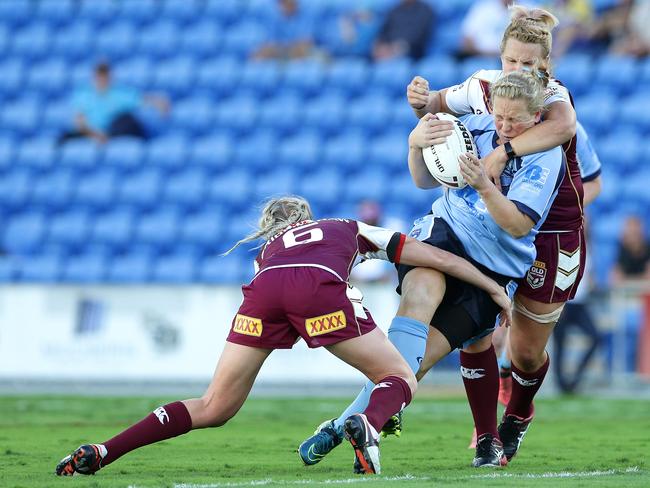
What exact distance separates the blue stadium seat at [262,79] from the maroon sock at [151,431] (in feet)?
37.1

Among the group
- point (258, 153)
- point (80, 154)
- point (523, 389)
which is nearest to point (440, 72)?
point (258, 153)

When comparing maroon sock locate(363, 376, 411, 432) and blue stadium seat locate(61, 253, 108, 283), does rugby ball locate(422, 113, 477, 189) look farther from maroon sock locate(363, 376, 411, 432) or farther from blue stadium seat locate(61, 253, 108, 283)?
blue stadium seat locate(61, 253, 108, 283)

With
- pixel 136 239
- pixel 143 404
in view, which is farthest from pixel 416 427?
pixel 136 239

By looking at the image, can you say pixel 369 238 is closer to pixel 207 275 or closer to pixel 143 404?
pixel 143 404

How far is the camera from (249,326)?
5.46m

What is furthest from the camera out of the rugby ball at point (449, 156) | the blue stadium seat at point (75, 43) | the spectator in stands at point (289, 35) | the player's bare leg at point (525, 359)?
the blue stadium seat at point (75, 43)

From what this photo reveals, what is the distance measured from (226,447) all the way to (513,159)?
244 centimetres

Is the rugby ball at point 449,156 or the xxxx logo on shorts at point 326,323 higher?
the rugby ball at point 449,156

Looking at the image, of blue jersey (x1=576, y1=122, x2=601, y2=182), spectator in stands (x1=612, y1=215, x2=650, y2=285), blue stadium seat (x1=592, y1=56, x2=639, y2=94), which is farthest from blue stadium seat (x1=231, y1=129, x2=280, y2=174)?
blue jersey (x1=576, y1=122, x2=601, y2=182)

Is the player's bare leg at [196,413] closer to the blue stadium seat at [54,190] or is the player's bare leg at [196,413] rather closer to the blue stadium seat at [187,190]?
the blue stadium seat at [187,190]

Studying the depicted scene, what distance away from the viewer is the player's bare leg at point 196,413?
5.38 metres

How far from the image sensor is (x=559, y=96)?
596cm

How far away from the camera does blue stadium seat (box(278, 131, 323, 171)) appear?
1552cm

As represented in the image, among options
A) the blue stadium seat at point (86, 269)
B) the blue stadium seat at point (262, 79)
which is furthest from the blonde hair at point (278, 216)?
the blue stadium seat at point (262, 79)
